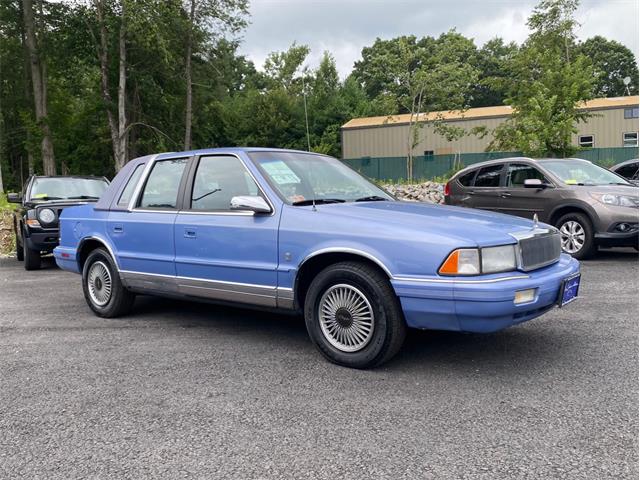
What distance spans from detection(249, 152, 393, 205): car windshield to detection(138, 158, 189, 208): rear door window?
86 cm

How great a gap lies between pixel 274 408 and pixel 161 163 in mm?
3027

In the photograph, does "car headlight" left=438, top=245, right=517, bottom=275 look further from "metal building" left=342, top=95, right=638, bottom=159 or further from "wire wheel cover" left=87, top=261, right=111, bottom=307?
"metal building" left=342, top=95, right=638, bottom=159

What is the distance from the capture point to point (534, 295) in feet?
12.4

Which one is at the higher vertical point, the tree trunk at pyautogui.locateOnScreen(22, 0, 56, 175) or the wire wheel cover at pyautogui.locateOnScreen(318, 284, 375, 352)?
the tree trunk at pyautogui.locateOnScreen(22, 0, 56, 175)

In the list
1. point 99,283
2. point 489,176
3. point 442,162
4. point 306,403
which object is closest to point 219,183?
point 99,283

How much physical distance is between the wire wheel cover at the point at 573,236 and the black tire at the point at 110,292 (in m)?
6.44

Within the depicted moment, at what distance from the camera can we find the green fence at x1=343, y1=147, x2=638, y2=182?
22328 millimetres

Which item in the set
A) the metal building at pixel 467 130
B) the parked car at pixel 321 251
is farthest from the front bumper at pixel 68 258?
the metal building at pixel 467 130

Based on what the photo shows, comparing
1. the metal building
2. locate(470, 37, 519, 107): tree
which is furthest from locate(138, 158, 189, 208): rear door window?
locate(470, 37, 519, 107): tree

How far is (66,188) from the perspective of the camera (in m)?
10.6

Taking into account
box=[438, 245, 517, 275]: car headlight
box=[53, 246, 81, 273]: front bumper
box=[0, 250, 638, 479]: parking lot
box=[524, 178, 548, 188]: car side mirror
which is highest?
box=[524, 178, 548, 188]: car side mirror

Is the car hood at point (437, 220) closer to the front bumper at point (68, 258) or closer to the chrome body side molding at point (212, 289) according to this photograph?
the chrome body side molding at point (212, 289)

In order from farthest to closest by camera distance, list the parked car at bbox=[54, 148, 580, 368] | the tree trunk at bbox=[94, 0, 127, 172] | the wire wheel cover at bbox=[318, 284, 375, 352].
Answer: the tree trunk at bbox=[94, 0, 127, 172] < the wire wheel cover at bbox=[318, 284, 375, 352] < the parked car at bbox=[54, 148, 580, 368]

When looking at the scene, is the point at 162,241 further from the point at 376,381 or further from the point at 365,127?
the point at 365,127
